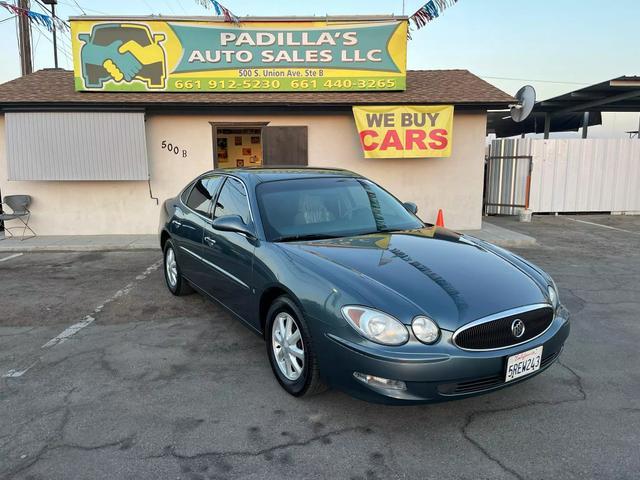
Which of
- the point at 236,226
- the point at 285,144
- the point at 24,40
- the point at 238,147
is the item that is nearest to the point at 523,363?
the point at 236,226

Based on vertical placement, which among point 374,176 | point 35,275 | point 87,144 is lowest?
point 35,275

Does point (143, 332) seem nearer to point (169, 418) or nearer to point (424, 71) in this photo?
point (169, 418)

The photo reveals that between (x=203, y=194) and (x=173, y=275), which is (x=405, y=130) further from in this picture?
(x=173, y=275)

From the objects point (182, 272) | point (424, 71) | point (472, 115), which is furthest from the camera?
point (424, 71)

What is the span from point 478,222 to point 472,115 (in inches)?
91.4

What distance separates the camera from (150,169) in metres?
9.85

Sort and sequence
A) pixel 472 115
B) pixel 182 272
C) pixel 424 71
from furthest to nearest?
pixel 424 71 → pixel 472 115 → pixel 182 272

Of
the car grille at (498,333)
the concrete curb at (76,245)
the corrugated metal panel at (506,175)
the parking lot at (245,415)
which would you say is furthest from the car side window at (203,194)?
the corrugated metal panel at (506,175)

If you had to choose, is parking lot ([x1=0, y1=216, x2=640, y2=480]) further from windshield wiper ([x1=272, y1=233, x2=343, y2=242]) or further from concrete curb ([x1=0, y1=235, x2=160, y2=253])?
concrete curb ([x1=0, y1=235, x2=160, y2=253])

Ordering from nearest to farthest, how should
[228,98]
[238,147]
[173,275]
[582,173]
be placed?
[173,275] → [228,98] → [582,173] → [238,147]

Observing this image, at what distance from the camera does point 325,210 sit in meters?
3.95

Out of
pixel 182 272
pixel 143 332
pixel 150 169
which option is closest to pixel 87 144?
pixel 150 169

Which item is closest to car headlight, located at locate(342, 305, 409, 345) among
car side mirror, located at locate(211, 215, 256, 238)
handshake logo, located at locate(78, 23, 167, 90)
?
car side mirror, located at locate(211, 215, 256, 238)

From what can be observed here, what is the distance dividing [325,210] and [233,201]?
0.85 meters
